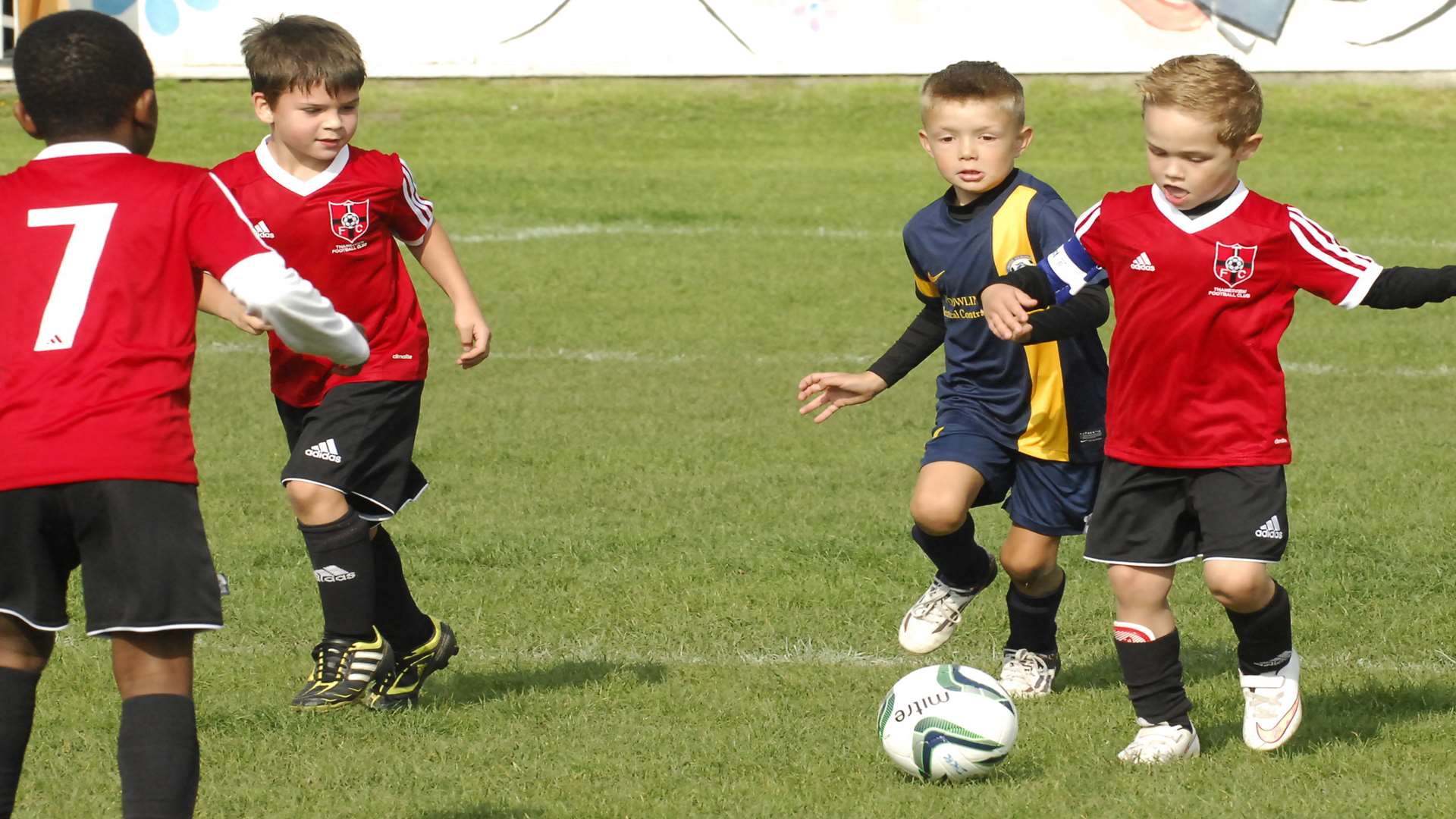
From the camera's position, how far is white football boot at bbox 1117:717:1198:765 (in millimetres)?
4625

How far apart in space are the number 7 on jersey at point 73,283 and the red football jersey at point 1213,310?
2.45 meters

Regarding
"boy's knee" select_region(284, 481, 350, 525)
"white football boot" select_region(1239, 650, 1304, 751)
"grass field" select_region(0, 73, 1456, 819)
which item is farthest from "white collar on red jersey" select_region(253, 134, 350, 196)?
"white football boot" select_region(1239, 650, 1304, 751)

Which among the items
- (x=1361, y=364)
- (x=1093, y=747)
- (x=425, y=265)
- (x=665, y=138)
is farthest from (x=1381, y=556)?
(x=665, y=138)

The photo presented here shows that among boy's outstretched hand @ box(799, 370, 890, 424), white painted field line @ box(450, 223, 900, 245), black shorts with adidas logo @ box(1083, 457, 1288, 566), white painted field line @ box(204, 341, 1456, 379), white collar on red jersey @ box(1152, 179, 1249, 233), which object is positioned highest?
white collar on red jersey @ box(1152, 179, 1249, 233)

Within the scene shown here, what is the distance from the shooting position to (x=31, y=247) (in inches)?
135

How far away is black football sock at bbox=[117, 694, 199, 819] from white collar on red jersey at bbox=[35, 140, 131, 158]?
104 cm

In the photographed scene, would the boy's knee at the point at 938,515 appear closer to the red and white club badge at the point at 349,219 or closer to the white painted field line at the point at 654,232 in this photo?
the red and white club badge at the point at 349,219

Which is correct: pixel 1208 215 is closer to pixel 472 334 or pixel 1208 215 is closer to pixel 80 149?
pixel 472 334

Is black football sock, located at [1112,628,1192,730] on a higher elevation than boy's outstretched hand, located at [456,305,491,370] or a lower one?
lower

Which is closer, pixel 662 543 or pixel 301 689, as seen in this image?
pixel 301 689

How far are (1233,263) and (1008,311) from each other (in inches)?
21.8

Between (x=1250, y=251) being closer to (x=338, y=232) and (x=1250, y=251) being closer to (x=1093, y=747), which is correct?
(x=1093, y=747)

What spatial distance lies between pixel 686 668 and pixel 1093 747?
1322 millimetres

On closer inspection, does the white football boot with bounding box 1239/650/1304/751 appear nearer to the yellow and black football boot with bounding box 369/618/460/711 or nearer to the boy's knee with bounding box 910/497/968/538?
the boy's knee with bounding box 910/497/968/538
